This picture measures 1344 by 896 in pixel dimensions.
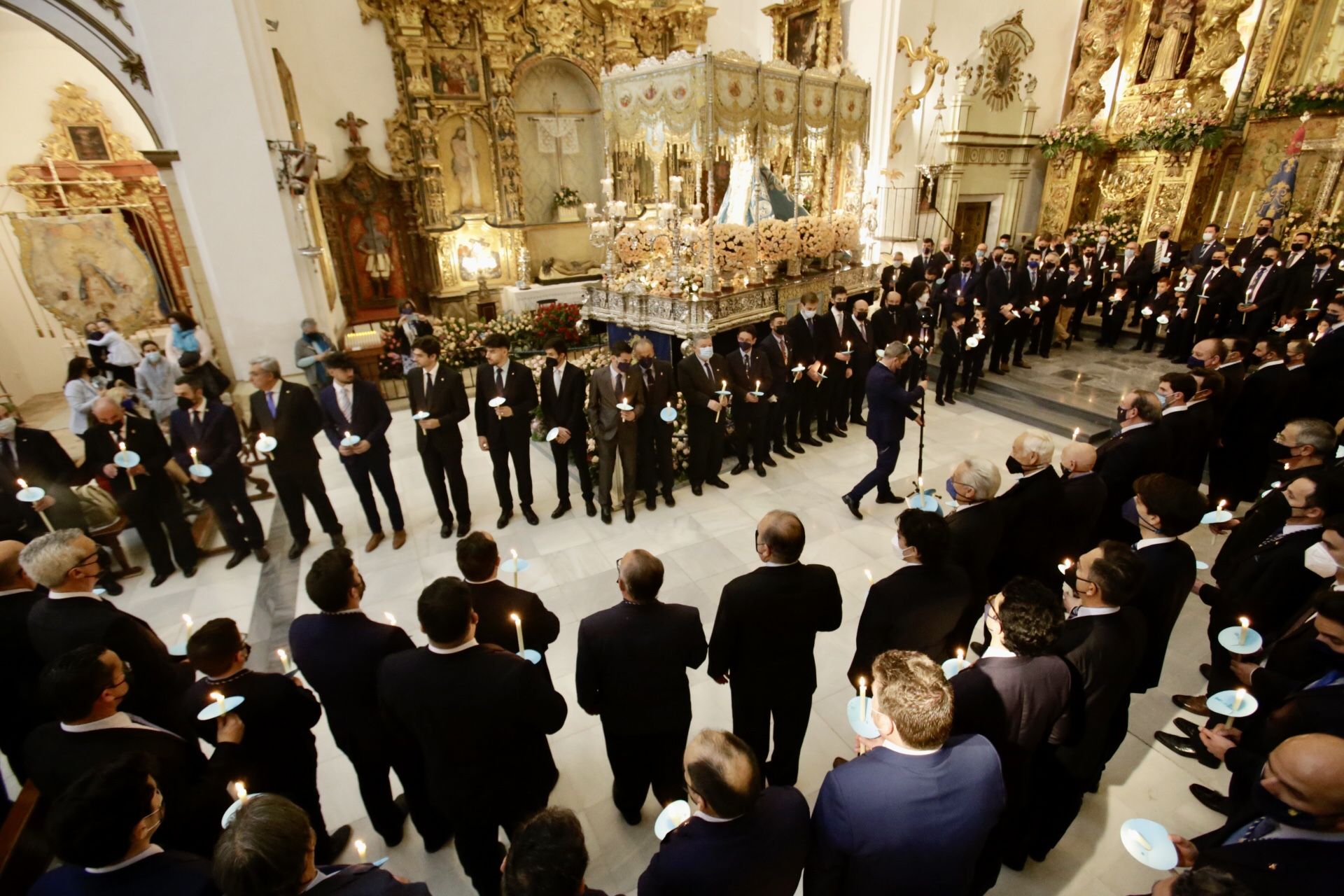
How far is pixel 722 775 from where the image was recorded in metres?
1.53

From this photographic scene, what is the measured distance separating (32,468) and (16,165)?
8.95m

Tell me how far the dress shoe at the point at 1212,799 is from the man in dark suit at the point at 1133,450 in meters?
1.66

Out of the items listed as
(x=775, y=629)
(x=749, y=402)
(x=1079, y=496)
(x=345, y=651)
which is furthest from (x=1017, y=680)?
(x=749, y=402)

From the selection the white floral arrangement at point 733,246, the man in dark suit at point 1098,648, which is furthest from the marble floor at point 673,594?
the white floral arrangement at point 733,246

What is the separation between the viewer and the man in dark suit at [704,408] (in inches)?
244

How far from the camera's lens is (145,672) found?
2709mm

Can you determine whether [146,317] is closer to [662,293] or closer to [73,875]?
[662,293]

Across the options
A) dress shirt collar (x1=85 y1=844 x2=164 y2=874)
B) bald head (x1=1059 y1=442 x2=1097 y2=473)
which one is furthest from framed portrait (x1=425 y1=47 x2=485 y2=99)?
dress shirt collar (x1=85 y1=844 x2=164 y2=874)

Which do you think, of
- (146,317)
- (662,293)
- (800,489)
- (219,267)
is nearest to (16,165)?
(146,317)

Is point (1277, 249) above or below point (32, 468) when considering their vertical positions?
above

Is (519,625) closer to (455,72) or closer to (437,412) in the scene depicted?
(437,412)

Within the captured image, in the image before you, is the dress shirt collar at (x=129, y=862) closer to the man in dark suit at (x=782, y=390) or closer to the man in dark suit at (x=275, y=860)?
the man in dark suit at (x=275, y=860)

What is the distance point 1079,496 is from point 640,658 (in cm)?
276

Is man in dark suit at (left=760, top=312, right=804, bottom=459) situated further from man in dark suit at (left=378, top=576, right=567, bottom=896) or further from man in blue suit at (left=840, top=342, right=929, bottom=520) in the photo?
man in dark suit at (left=378, top=576, right=567, bottom=896)
